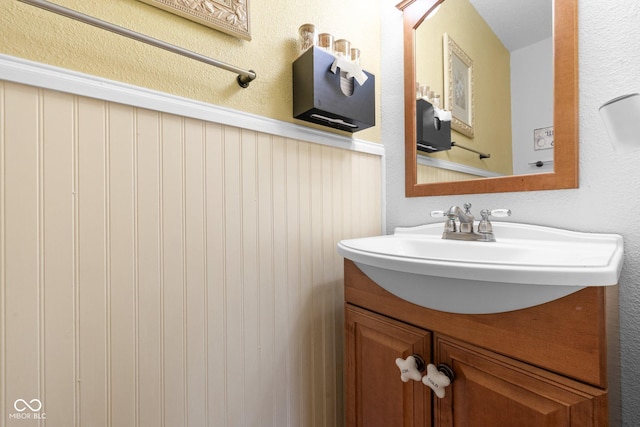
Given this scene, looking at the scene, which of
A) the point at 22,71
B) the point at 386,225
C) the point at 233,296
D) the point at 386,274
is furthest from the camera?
the point at 386,225

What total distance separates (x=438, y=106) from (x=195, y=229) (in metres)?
0.98

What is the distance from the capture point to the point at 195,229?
0.74 metres

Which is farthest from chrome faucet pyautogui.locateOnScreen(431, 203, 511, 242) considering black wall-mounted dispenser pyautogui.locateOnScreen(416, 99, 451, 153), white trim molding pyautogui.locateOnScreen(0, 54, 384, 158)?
white trim molding pyautogui.locateOnScreen(0, 54, 384, 158)

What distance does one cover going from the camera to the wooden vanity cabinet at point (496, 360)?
0.44m

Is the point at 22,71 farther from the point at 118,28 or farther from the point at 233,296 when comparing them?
the point at 233,296

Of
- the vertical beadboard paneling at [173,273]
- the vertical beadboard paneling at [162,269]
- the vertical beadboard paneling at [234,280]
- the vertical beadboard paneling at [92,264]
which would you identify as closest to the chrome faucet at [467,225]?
the vertical beadboard paneling at [162,269]

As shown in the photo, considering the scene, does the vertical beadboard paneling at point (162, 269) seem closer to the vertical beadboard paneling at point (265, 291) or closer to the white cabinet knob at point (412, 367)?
the vertical beadboard paneling at point (265, 291)

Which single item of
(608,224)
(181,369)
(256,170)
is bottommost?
(181,369)

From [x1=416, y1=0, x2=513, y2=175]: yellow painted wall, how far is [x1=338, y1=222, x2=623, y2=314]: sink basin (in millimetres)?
267

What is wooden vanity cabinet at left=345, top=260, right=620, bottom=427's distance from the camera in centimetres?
44

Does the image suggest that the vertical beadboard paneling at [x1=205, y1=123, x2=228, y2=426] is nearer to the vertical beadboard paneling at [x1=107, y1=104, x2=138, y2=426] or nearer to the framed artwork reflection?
the vertical beadboard paneling at [x1=107, y1=104, x2=138, y2=426]

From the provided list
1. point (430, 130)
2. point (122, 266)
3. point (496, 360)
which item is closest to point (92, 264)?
point (122, 266)

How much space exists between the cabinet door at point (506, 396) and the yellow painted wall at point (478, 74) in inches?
24.0

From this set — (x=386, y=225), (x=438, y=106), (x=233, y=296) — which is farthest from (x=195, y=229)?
(x=438, y=106)
